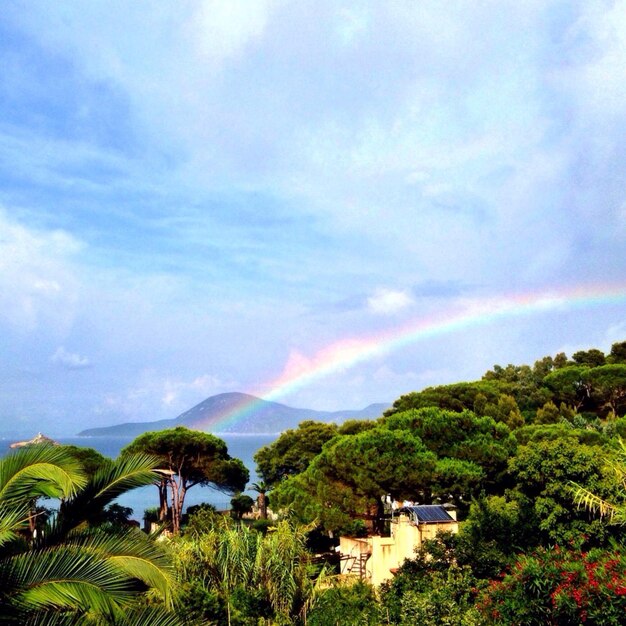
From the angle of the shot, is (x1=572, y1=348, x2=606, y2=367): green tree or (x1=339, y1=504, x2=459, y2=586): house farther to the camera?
(x1=572, y1=348, x2=606, y2=367): green tree

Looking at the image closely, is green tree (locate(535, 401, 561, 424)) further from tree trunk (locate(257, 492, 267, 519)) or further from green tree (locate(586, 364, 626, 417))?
Answer: tree trunk (locate(257, 492, 267, 519))

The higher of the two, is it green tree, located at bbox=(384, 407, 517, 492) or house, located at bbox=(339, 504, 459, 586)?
green tree, located at bbox=(384, 407, 517, 492)

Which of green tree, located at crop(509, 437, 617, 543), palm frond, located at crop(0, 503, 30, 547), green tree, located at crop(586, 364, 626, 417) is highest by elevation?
green tree, located at crop(586, 364, 626, 417)

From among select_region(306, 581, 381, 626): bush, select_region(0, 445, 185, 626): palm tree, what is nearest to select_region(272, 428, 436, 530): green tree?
select_region(306, 581, 381, 626): bush

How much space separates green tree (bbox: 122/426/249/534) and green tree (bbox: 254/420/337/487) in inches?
188

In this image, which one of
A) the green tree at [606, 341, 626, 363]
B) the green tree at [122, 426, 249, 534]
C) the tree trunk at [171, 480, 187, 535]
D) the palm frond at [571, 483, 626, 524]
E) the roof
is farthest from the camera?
the green tree at [606, 341, 626, 363]

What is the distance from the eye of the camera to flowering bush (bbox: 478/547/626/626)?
27.3 ft

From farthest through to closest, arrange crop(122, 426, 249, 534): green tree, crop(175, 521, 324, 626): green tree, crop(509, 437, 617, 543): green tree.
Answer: crop(122, 426, 249, 534): green tree, crop(509, 437, 617, 543): green tree, crop(175, 521, 324, 626): green tree

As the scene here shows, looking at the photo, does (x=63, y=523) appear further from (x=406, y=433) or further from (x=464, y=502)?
(x=464, y=502)

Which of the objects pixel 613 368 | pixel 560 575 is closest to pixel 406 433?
pixel 560 575

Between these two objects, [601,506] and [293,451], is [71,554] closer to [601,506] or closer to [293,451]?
[601,506]

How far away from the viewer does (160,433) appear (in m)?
36.7

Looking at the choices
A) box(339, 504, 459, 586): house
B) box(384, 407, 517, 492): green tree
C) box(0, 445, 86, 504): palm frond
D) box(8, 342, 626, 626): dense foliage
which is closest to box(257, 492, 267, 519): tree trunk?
box(8, 342, 626, 626): dense foliage

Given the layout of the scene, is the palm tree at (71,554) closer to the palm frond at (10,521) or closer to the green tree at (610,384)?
the palm frond at (10,521)
